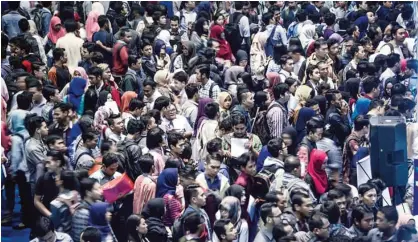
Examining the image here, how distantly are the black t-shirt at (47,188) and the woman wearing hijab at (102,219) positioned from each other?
2.72ft

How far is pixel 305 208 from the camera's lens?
10414mm

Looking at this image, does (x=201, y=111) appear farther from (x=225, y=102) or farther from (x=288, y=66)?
(x=288, y=66)

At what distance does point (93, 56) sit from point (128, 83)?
672mm

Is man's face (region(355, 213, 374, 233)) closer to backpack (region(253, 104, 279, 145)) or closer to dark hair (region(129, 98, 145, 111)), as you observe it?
backpack (region(253, 104, 279, 145))

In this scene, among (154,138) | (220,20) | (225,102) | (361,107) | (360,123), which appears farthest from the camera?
(220,20)

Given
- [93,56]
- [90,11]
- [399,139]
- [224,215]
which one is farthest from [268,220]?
[90,11]

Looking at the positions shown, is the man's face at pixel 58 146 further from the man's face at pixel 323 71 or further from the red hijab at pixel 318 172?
the man's face at pixel 323 71

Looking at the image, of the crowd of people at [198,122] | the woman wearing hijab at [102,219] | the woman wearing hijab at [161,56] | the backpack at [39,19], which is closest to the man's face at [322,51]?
the crowd of people at [198,122]

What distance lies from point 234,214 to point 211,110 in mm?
2346

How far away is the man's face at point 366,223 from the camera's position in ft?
33.7

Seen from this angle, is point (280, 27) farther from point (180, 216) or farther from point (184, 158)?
point (180, 216)

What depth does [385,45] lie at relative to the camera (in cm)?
1667

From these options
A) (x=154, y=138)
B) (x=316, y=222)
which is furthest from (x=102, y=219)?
(x=316, y=222)

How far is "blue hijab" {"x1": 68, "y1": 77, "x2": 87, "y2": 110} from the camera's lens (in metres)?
13.7
